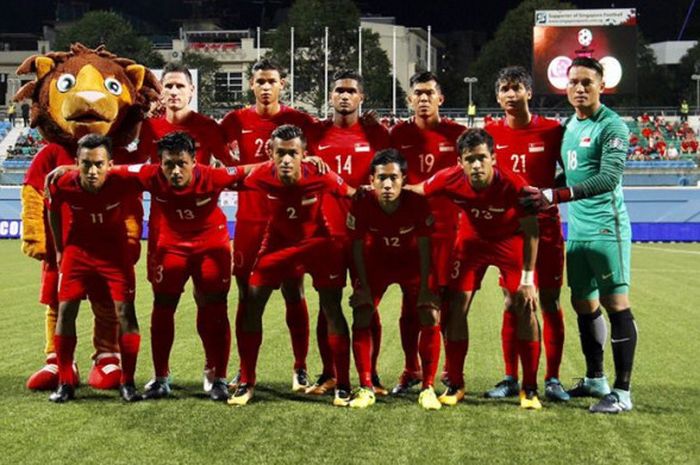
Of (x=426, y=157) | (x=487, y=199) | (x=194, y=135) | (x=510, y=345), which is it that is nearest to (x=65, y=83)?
(x=194, y=135)

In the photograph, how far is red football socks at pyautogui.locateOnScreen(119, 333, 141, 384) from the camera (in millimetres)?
A: 6344

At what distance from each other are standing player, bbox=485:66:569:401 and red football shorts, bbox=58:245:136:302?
267 cm

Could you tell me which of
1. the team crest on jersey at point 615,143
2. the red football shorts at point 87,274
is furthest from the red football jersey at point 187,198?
the team crest on jersey at point 615,143

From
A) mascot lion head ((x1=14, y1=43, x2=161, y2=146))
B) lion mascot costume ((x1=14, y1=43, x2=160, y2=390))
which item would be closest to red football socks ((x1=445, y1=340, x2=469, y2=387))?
lion mascot costume ((x1=14, y1=43, x2=160, y2=390))

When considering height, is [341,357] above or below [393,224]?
below

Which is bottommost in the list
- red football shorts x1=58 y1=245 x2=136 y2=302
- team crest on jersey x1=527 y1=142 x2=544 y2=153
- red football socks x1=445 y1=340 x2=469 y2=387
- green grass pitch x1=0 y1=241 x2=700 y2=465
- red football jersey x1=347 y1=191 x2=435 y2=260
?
green grass pitch x1=0 y1=241 x2=700 y2=465

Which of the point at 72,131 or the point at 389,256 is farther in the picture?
the point at 72,131

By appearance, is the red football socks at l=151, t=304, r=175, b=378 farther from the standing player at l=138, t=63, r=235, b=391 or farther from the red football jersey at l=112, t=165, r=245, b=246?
the standing player at l=138, t=63, r=235, b=391

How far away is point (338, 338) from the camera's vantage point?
640 cm

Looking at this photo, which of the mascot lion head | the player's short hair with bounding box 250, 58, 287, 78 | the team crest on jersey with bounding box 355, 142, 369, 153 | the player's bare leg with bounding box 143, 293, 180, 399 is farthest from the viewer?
the mascot lion head

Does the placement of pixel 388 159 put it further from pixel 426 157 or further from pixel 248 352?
pixel 248 352

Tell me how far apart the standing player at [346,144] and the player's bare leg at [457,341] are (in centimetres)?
65

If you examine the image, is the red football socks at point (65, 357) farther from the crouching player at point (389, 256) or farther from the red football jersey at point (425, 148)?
the red football jersey at point (425, 148)

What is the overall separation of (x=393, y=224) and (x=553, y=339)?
4.84 feet
